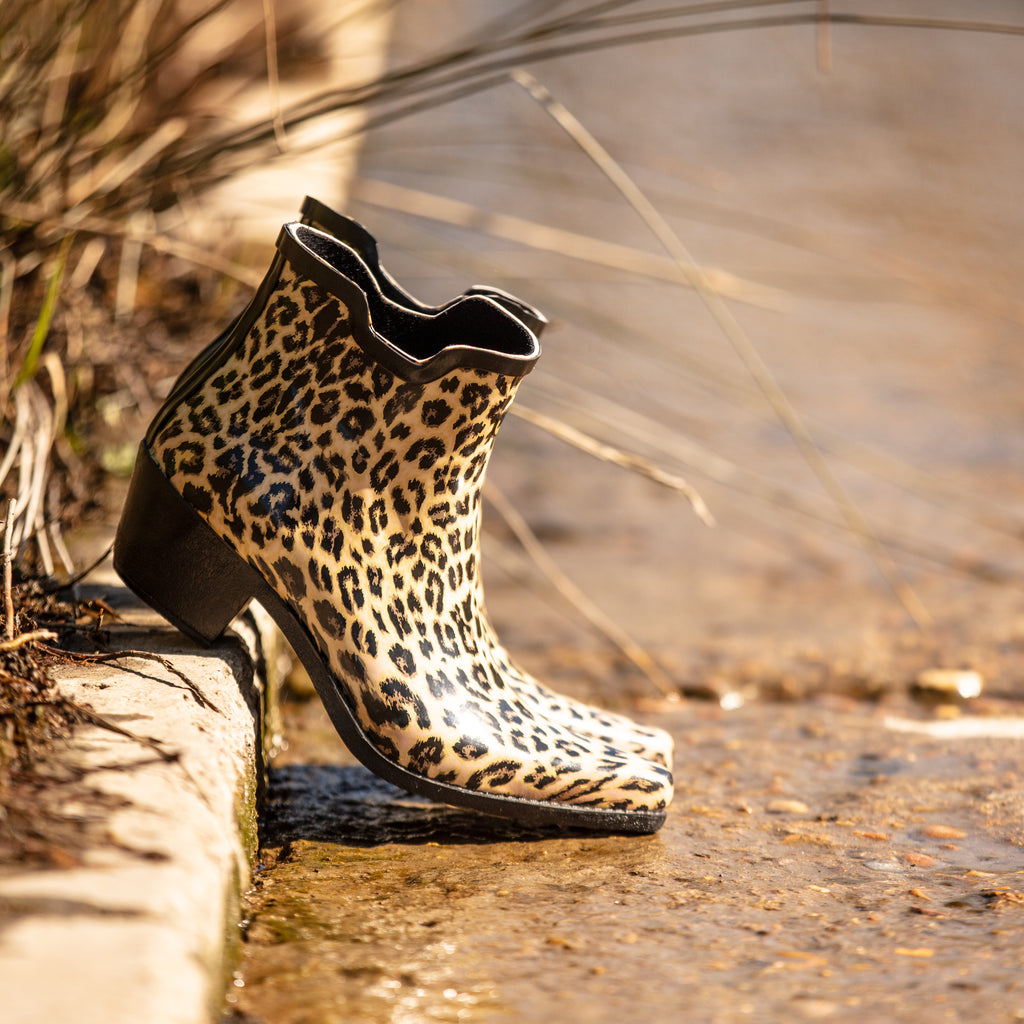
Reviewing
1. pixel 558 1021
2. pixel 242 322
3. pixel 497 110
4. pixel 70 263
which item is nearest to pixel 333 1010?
pixel 558 1021

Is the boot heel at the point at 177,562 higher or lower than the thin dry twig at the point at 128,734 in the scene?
higher

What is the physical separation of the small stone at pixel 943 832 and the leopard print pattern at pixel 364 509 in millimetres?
303

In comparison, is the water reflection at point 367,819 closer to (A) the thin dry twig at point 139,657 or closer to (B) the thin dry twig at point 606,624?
(A) the thin dry twig at point 139,657

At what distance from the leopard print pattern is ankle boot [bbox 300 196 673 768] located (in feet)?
0.19

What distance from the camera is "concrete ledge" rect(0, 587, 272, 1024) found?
70 cm

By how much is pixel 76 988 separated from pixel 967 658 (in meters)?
1.54

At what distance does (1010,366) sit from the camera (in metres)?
3.54

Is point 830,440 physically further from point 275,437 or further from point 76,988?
point 76,988

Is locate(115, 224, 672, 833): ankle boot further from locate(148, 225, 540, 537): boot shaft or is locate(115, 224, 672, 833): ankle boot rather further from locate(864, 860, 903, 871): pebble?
locate(864, 860, 903, 871): pebble

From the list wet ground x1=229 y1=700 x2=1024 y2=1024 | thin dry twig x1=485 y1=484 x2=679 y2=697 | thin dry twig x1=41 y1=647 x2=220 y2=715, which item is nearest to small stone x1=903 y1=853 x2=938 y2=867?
wet ground x1=229 y1=700 x2=1024 y2=1024

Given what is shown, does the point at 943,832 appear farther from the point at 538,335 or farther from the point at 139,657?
the point at 139,657

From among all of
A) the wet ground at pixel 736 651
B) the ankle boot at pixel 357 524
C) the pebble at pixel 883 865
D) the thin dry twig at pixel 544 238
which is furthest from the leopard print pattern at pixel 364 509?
the thin dry twig at pixel 544 238

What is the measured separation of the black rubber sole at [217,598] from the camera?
1.15 meters

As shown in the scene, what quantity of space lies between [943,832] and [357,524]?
2.24ft
